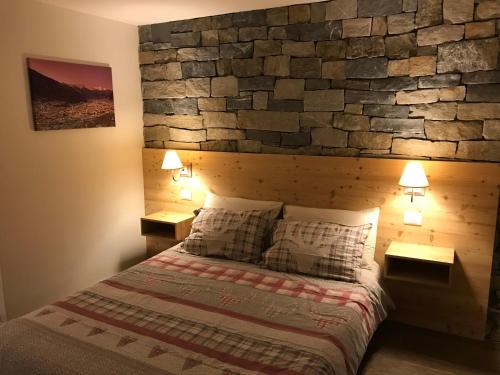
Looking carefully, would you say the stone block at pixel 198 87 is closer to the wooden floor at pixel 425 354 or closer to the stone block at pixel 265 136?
the stone block at pixel 265 136

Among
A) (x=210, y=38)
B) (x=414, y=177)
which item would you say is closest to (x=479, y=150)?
(x=414, y=177)

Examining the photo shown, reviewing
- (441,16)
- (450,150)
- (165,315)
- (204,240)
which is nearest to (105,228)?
(204,240)

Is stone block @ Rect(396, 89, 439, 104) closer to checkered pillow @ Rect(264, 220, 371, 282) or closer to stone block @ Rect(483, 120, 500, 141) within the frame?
stone block @ Rect(483, 120, 500, 141)

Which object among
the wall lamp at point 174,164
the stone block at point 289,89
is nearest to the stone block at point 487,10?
the stone block at point 289,89

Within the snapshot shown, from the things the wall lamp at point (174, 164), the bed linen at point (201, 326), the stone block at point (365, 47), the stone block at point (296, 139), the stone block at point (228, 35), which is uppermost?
the stone block at point (228, 35)

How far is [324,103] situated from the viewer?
9.98ft

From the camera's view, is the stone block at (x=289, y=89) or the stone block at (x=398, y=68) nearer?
the stone block at (x=398, y=68)

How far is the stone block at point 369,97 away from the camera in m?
2.83

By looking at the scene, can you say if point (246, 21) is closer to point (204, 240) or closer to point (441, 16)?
point (441, 16)

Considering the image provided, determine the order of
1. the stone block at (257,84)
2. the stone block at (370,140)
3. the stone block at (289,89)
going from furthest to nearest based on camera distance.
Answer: the stone block at (257,84) → the stone block at (289,89) → the stone block at (370,140)

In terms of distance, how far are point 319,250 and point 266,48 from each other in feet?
5.30

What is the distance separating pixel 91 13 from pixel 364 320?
3013 millimetres

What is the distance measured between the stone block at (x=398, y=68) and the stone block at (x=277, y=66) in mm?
753

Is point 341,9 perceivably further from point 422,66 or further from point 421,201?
point 421,201
